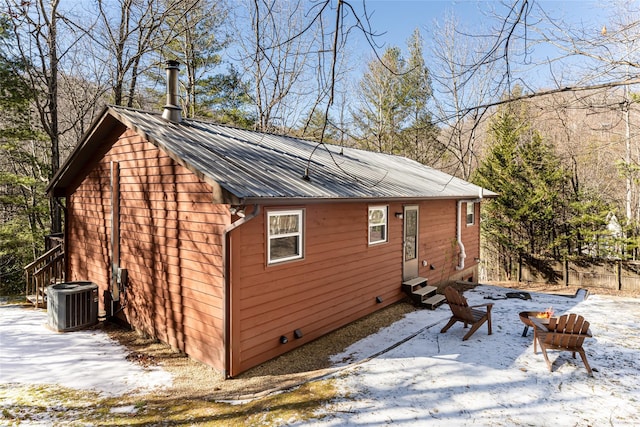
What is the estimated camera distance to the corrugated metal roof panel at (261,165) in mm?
5285

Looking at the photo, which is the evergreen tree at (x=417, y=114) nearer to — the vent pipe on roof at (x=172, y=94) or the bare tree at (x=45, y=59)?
→ the vent pipe on roof at (x=172, y=94)

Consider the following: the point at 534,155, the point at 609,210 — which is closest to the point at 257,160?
the point at 534,155

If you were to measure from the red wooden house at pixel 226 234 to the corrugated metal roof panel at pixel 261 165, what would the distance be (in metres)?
0.04

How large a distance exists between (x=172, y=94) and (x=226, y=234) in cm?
379

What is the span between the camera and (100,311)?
7.96 m

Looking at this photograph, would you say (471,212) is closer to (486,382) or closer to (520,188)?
(520,188)

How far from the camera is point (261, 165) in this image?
6.40 meters

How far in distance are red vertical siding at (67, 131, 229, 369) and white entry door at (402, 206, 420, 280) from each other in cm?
532

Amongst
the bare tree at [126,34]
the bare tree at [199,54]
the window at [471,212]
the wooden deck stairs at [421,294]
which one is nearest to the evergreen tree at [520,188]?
the window at [471,212]

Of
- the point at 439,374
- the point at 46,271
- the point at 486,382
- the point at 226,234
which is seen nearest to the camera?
the point at 486,382

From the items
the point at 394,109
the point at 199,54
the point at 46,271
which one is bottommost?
the point at 46,271

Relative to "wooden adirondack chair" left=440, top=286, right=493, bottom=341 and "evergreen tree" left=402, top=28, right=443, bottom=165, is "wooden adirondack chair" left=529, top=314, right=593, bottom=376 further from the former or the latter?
"evergreen tree" left=402, top=28, right=443, bottom=165

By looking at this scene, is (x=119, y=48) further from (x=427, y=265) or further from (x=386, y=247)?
Answer: (x=427, y=265)

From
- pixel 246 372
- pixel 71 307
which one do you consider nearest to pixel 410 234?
pixel 246 372
